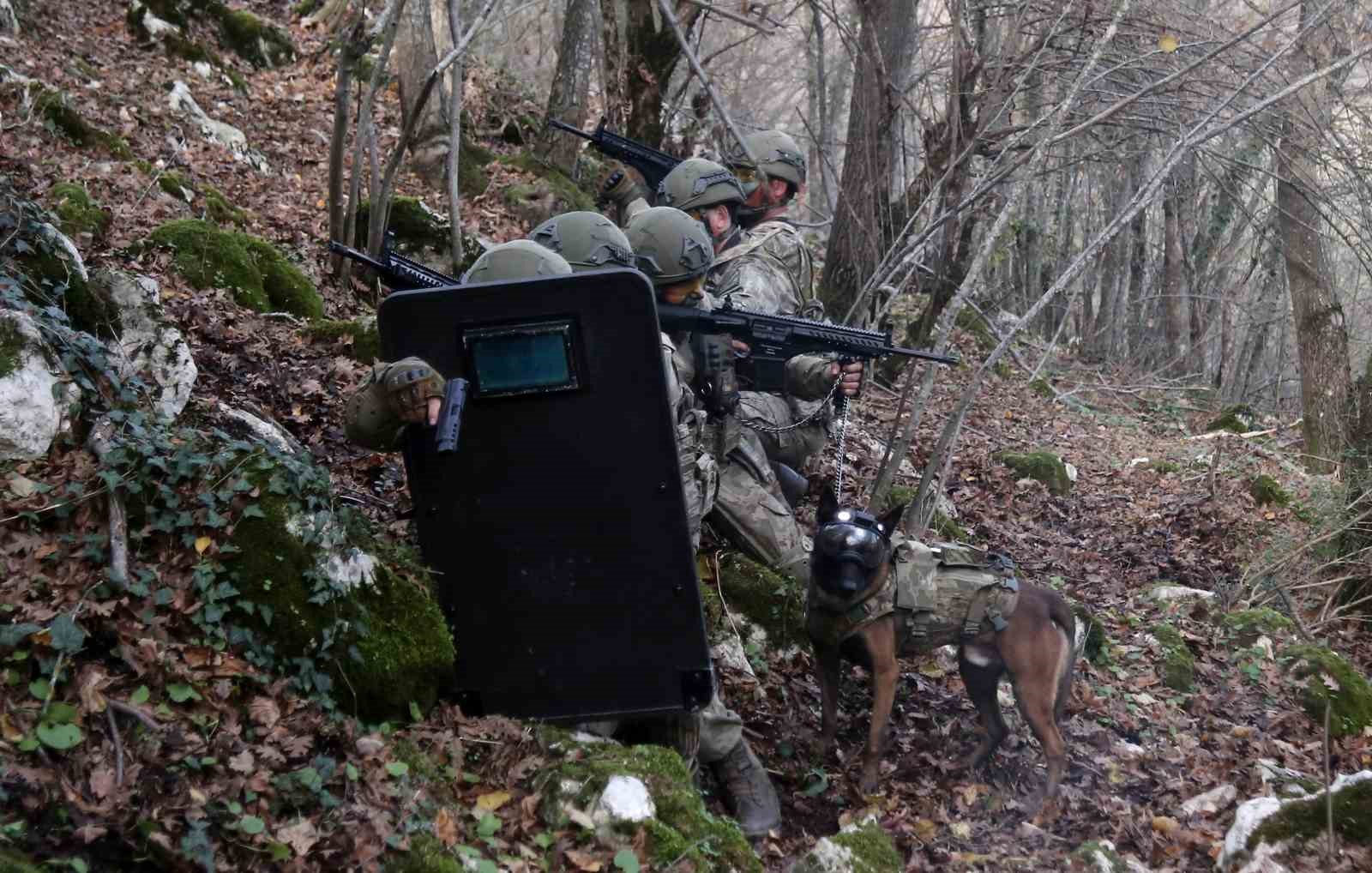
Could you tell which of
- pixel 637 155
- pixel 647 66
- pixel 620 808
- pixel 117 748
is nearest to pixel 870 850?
pixel 620 808

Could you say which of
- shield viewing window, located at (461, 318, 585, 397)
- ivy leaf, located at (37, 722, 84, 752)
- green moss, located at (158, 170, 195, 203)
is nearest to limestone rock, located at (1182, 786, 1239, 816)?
shield viewing window, located at (461, 318, 585, 397)

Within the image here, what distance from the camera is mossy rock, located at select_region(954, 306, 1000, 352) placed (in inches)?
580

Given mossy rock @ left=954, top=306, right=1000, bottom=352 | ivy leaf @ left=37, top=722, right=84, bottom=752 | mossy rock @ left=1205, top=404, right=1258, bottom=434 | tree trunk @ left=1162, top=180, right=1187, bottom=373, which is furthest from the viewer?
tree trunk @ left=1162, top=180, right=1187, bottom=373

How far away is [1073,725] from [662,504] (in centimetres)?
344

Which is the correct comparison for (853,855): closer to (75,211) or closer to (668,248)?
(668,248)

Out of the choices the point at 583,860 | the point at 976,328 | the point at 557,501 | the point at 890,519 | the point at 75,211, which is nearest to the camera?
the point at 583,860

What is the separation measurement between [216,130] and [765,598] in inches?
261

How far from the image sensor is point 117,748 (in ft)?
10.0

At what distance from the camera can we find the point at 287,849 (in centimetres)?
302

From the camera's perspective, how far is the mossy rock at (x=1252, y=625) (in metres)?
7.14

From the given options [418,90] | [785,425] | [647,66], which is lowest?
[785,425]

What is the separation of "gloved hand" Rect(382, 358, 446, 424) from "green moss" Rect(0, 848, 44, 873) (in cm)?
155

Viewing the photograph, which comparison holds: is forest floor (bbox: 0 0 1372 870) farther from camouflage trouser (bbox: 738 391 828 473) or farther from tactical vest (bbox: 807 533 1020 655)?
camouflage trouser (bbox: 738 391 828 473)

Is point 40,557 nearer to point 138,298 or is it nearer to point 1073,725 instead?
point 138,298
